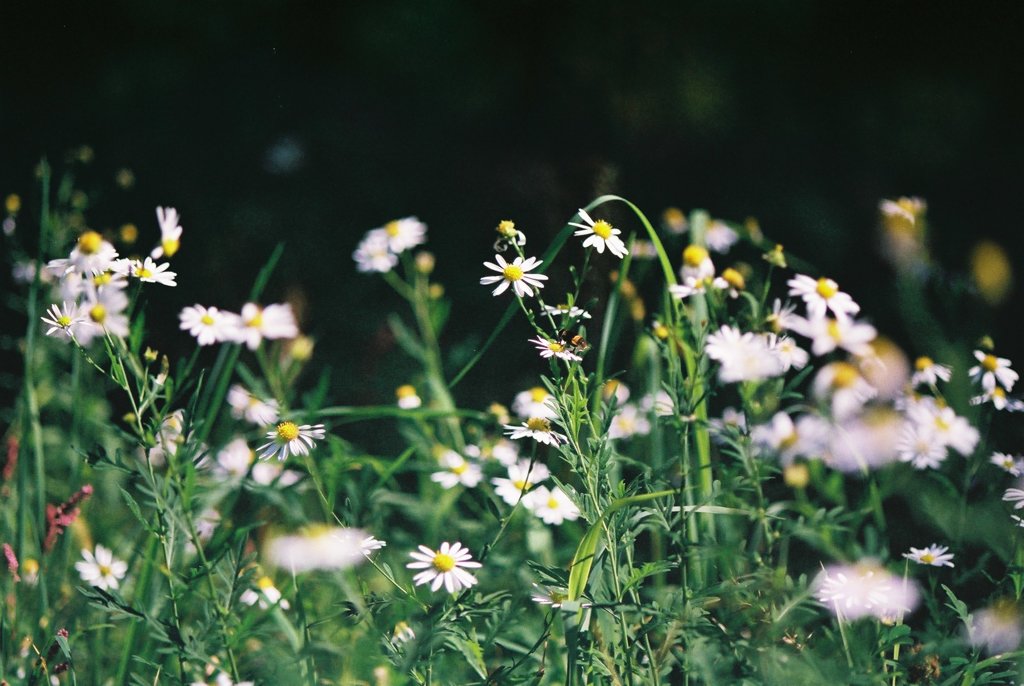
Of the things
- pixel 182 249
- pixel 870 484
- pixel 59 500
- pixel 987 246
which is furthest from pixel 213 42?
pixel 870 484

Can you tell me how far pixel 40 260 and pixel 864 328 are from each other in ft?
3.37

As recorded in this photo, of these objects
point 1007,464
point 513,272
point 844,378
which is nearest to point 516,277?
point 513,272

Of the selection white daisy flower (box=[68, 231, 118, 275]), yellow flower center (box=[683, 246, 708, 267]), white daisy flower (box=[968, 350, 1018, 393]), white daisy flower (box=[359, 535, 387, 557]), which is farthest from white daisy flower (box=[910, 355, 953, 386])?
white daisy flower (box=[68, 231, 118, 275])

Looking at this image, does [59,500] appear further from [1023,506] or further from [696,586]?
[1023,506]

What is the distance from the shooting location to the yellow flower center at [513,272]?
85 cm

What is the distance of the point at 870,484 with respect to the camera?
1017mm

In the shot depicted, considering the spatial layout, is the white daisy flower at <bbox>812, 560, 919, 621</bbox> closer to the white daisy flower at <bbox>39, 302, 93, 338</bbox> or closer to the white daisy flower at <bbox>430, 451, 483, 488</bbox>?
the white daisy flower at <bbox>430, 451, 483, 488</bbox>

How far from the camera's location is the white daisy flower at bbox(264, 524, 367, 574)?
89 cm

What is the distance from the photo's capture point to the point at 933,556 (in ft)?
3.04

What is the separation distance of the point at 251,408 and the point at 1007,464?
0.96 m

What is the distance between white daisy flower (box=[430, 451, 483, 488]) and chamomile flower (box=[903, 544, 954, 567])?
0.51m

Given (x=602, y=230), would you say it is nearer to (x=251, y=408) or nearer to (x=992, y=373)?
(x=992, y=373)

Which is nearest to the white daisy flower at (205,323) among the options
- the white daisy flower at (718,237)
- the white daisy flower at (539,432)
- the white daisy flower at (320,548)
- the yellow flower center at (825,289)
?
the white daisy flower at (320,548)

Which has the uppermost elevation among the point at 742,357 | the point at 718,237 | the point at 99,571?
the point at 742,357
